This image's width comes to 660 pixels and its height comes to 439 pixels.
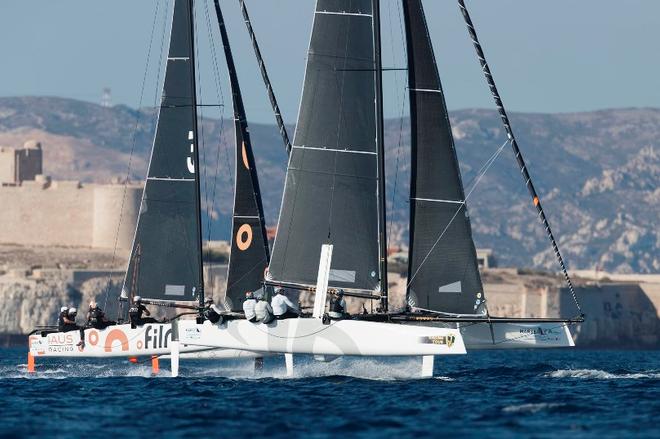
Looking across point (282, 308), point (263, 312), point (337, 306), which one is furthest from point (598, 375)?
point (263, 312)

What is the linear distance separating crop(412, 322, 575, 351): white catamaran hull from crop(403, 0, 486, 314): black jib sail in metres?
1.16

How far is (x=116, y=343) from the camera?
3941 centimetres

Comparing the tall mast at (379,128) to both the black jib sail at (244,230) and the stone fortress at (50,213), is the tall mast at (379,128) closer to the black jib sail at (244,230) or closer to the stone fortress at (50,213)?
the black jib sail at (244,230)

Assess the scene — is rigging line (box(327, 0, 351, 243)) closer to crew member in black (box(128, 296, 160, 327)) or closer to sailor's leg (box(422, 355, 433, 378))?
sailor's leg (box(422, 355, 433, 378))

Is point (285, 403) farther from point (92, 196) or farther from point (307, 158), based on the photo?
point (92, 196)

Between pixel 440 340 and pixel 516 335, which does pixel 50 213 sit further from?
pixel 440 340

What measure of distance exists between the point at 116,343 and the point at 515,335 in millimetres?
8744

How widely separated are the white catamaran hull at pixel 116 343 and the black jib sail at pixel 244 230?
2.33 meters

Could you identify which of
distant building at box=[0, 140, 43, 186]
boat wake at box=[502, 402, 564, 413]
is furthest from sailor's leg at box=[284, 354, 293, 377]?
distant building at box=[0, 140, 43, 186]

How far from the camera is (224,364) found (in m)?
40.6

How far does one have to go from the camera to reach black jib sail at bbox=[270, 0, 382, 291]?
115 ft

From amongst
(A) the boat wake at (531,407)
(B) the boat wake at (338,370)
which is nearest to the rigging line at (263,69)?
(B) the boat wake at (338,370)

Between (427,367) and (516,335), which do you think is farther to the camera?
(516,335)

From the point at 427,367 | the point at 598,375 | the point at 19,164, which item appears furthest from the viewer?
the point at 19,164
